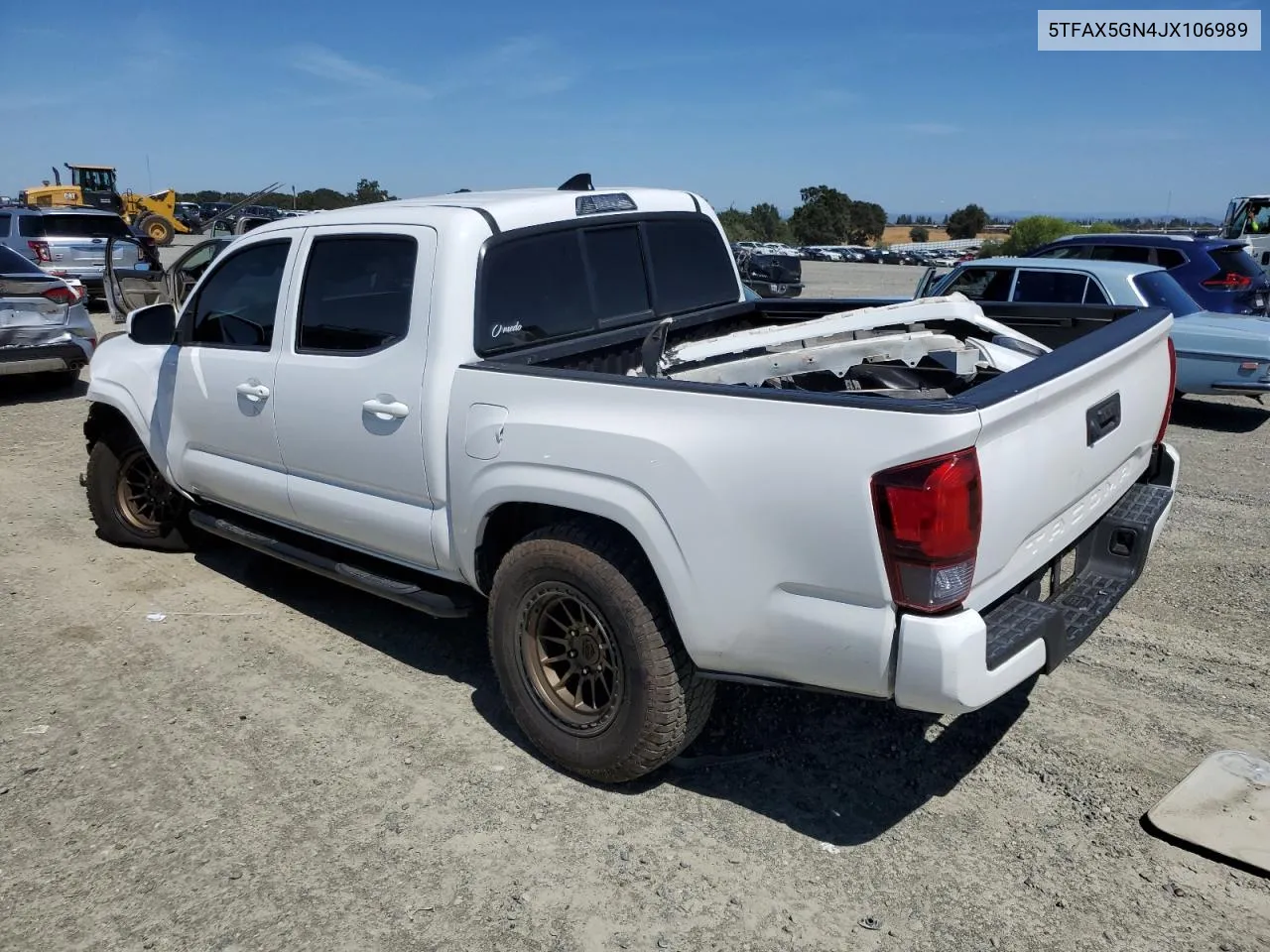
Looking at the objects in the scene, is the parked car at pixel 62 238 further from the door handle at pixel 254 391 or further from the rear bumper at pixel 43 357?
the door handle at pixel 254 391

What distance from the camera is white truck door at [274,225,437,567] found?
3789mm

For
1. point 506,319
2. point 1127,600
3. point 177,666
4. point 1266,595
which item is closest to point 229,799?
point 177,666

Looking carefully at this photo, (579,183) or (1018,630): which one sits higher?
(579,183)

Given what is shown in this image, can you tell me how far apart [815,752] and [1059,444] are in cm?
145

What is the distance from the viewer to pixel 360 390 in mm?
3926

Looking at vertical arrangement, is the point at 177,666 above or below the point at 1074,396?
below

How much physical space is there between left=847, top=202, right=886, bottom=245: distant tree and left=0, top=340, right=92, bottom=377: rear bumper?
71648mm

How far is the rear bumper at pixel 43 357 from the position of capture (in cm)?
988

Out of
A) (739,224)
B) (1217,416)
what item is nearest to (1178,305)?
(1217,416)

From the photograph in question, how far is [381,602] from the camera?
5238 millimetres

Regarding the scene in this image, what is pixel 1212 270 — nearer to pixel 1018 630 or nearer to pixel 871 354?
pixel 871 354

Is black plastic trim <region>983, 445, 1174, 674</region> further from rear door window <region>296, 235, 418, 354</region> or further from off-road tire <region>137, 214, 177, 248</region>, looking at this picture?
off-road tire <region>137, 214, 177, 248</region>

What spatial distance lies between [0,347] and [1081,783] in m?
10.2

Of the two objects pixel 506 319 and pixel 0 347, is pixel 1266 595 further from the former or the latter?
pixel 0 347
